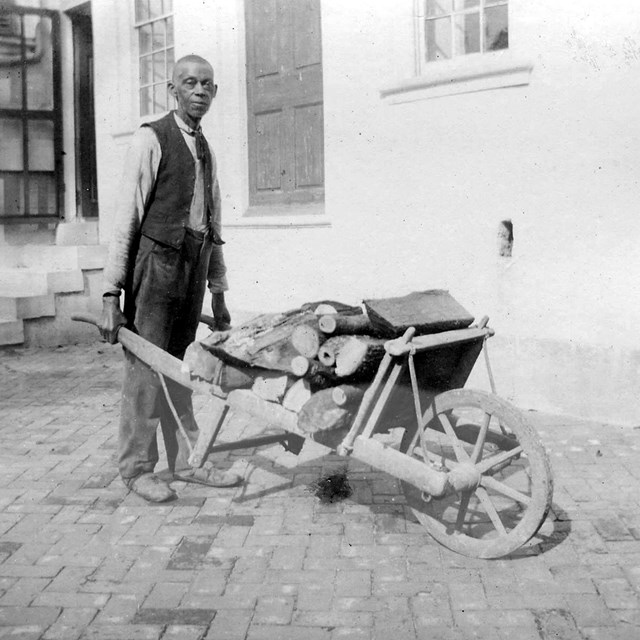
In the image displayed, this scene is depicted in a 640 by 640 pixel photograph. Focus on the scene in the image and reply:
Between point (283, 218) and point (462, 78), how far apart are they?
232 cm

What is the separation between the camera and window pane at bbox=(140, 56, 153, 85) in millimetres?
10039

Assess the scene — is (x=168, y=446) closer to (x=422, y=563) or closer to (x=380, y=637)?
(x=422, y=563)

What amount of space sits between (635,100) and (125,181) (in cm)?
339

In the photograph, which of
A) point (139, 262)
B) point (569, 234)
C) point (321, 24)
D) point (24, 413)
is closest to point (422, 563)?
point (139, 262)

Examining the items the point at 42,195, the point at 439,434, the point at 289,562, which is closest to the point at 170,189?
the point at 439,434

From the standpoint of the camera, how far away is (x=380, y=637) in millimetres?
3002

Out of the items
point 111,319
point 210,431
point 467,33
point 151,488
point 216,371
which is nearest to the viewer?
point 216,371

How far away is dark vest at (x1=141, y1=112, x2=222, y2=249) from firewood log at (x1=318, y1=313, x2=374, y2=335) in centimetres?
121

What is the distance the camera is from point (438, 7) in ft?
22.1

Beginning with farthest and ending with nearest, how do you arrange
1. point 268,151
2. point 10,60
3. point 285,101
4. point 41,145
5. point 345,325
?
point 41,145, point 10,60, point 268,151, point 285,101, point 345,325

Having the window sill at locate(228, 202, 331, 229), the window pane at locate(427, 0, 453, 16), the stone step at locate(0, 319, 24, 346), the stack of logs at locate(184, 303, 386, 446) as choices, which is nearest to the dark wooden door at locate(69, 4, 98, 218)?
the stone step at locate(0, 319, 24, 346)

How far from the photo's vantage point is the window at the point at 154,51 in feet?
31.9

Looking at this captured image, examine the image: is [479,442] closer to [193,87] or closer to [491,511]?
[491,511]

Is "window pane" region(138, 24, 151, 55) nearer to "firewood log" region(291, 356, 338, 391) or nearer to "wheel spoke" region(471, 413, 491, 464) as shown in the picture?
"firewood log" region(291, 356, 338, 391)
